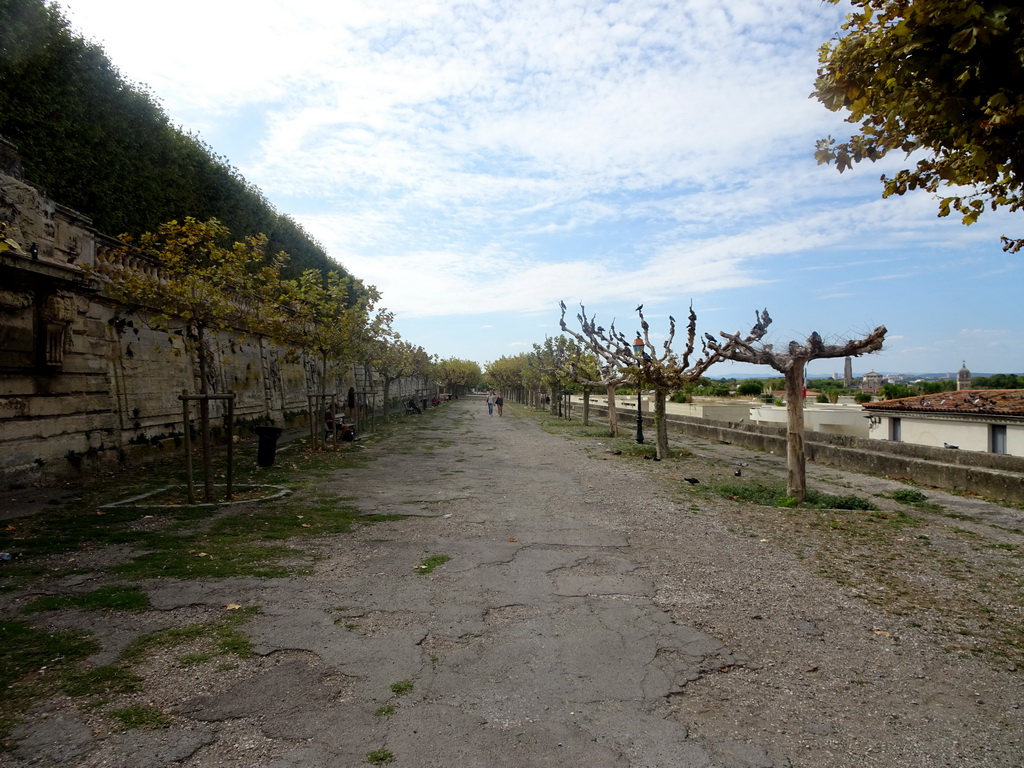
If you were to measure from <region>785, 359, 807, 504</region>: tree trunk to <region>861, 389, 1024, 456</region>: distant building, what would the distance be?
23.7ft

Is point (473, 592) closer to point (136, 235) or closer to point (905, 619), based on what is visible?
point (905, 619)

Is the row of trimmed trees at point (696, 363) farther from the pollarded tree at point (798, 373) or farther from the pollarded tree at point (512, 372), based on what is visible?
the pollarded tree at point (512, 372)

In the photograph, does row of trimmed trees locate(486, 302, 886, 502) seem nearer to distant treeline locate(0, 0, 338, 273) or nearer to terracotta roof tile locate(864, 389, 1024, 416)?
terracotta roof tile locate(864, 389, 1024, 416)

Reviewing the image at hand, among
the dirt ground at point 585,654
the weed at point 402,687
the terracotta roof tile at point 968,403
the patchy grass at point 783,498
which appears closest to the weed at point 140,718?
the dirt ground at point 585,654

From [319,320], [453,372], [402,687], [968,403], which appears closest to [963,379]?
[968,403]

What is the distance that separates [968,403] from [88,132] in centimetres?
2407

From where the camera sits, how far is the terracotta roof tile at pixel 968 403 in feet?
49.7

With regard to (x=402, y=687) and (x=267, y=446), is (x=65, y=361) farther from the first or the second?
(x=402, y=687)

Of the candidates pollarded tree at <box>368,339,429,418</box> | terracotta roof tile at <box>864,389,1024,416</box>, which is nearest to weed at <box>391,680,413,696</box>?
terracotta roof tile at <box>864,389,1024,416</box>

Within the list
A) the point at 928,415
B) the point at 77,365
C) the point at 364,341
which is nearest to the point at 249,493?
the point at 77,365

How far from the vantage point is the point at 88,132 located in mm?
15594

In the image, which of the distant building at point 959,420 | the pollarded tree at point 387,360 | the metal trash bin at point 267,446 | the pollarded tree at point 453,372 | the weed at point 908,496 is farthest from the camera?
the pollarded tree at point 453,372

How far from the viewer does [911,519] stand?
9367mm

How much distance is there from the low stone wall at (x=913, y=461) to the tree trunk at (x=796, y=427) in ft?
12.7
